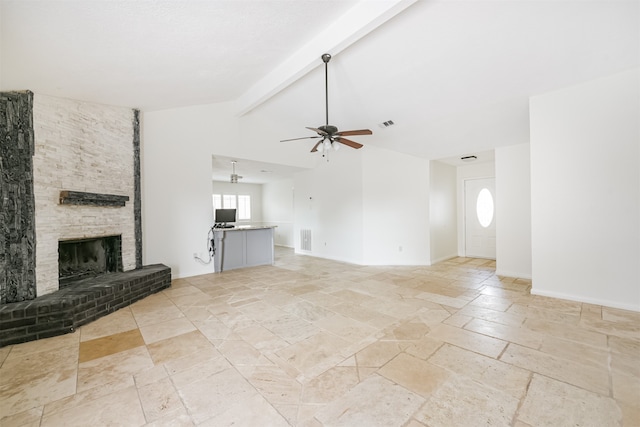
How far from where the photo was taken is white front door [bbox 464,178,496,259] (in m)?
6.58

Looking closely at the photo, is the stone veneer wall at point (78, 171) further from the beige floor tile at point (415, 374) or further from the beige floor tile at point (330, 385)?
the beige floor tile at point (415, 374)

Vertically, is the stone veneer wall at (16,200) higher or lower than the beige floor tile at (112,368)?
higher

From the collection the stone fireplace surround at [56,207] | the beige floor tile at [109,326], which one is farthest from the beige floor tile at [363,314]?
the stone fireplace surround at [56,207]

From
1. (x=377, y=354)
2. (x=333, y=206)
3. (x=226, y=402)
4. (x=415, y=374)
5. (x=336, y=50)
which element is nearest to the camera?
(x=226, y=402)

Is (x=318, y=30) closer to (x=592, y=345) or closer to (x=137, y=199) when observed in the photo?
(x=137, y=199)


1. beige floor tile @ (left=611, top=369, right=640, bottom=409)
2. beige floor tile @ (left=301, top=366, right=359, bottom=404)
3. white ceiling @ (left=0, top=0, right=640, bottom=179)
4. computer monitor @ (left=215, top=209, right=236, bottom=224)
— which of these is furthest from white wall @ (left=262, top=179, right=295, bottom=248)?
beige floor tile @ (left=611, top=369, right=640, bottom=409)

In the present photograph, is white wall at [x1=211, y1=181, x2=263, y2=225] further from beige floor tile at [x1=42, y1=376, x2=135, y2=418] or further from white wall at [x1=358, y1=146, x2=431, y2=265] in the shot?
beige floor tile at [x1=42, y1=376, x2=135, y2=418]

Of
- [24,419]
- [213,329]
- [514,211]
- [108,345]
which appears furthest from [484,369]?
[514,211]

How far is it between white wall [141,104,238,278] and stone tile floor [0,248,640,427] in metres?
1.32

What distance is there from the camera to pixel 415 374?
6.48ft

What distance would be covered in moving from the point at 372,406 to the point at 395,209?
489 centimetres

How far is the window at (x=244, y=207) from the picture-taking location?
32.6ft

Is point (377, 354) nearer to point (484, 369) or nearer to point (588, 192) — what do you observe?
point (484, 369)

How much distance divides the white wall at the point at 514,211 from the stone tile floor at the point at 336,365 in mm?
1736
